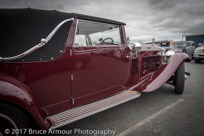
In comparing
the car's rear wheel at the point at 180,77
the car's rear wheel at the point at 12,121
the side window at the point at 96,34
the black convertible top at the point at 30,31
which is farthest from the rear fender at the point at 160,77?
the car's rear wheel at the point at 12,121

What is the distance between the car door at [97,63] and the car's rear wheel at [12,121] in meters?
0.72

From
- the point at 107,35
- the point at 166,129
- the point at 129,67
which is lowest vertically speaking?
the point at 166,129

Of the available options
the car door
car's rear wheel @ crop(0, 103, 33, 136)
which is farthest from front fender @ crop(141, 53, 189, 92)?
car's rear wheel @ crop(0, 103, 33, 136)

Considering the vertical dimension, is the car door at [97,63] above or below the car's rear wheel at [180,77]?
above

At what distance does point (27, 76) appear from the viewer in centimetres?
147

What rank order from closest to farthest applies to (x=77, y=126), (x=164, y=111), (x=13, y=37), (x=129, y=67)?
1. (x=13, y=37)
2. (x=77, y=126)
3. (x=164, y=111)
4. (x=129, y=67)

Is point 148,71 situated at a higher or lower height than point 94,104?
A: higher

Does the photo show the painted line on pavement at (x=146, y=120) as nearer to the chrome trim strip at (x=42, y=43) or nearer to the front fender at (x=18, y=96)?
the front fender at (x=18, y=96)

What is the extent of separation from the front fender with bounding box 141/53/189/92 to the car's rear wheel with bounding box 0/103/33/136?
213 centimetres

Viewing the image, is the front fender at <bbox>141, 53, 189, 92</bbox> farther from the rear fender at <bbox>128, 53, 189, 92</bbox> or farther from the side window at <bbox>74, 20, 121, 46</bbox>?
the side window at <bbox>74, 20, 121, 46</bbox>

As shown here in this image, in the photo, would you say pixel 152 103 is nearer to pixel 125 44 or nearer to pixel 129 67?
pixel 129 67

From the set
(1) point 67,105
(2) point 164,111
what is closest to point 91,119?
(1) point 67,105

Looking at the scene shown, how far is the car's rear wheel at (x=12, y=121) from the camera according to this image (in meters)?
1.17

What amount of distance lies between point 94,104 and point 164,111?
57.1 inches
